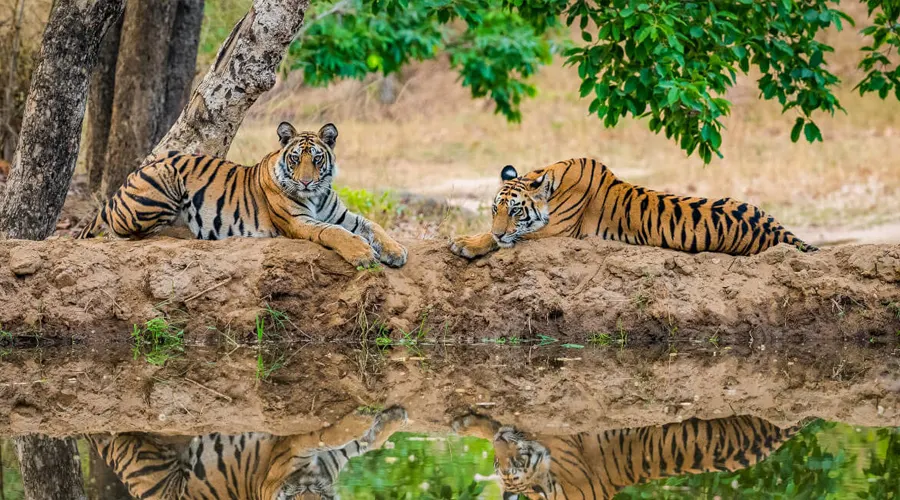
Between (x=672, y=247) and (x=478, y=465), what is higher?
(x=672, y=247)

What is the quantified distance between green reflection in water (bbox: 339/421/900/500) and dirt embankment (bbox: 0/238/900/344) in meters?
2.67

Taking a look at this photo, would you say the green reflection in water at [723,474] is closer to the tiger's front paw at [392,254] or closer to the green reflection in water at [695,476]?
the green reflection in water at [695,476]

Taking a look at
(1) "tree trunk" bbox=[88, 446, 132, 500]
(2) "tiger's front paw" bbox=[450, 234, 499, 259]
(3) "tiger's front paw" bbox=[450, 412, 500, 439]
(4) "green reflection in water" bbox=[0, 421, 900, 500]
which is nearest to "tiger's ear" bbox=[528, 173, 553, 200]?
(2) "tiger's front paw" bbox=[450, 234, 499, 259]

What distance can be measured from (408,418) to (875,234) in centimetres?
→ 947

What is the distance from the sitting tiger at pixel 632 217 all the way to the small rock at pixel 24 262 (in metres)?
3.11

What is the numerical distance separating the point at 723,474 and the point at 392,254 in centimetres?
396

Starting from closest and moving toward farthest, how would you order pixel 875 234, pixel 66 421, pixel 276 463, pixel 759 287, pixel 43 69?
pixel 276 463 < pixel 66 421 < pixel 759 287 < pixel 43 69 < pixel 875 234

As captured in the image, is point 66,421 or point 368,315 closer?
point 66,421

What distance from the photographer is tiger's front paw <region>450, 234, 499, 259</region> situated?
8.97 metres

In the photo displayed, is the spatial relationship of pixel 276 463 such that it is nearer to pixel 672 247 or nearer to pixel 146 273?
pixel 146 273

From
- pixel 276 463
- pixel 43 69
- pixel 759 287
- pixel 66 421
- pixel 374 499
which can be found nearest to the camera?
pixel 374 499

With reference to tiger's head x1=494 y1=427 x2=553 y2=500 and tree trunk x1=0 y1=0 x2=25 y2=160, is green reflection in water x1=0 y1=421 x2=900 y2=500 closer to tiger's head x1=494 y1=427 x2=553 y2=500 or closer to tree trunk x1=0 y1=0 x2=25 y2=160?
tiger's head x1=494 y1=427 x2=553 y2=500

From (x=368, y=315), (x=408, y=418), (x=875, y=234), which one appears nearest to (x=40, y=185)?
(x=368, y=315)

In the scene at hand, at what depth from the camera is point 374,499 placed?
5145 mm
